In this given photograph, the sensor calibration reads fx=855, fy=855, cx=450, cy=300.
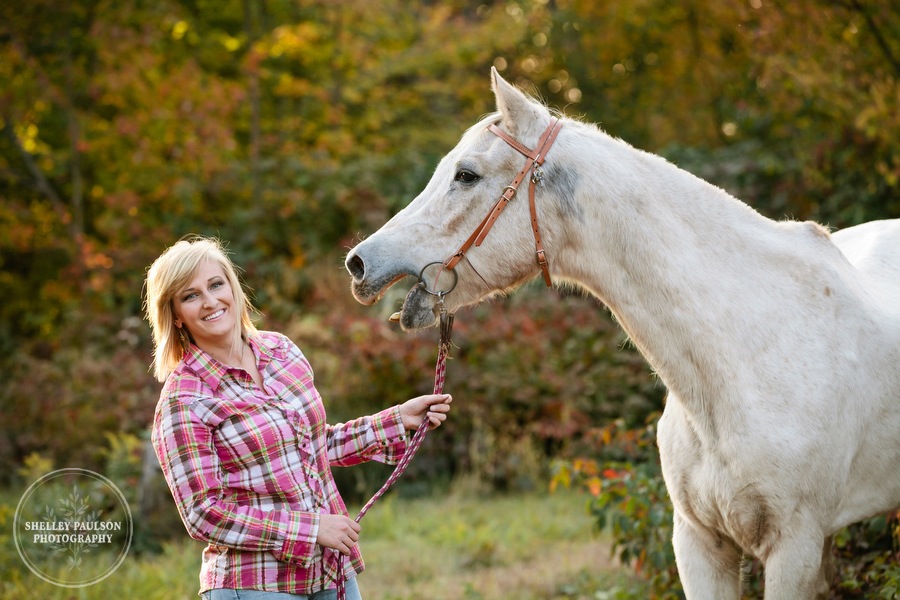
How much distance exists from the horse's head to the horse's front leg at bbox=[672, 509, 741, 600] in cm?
102

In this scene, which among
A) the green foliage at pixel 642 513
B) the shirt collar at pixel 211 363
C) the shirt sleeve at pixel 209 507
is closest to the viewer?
the shirt sleeve at pixel 209 507

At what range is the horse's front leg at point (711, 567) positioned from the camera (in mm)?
2605

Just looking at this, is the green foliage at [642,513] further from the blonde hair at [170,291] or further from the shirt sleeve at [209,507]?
the blonde hair at [170,291]

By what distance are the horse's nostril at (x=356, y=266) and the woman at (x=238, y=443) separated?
36 cm

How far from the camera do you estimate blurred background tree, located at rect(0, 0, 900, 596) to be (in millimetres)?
6910

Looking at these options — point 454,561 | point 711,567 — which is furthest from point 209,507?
point 454,561

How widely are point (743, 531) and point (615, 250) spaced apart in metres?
0.88

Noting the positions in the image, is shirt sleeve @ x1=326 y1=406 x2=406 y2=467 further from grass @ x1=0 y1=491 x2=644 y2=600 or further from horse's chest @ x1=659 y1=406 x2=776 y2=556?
grass @ x1=0 y1=491 x2=644 y2=600

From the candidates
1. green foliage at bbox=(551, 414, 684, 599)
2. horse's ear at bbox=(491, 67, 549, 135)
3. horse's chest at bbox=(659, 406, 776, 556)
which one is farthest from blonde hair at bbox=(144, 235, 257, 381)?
green foliage at bbox=(551, 414, 684, 599)

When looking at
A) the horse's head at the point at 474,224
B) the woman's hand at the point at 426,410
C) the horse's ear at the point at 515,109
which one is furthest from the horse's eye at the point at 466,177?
the woman's hand at the point at 426,410

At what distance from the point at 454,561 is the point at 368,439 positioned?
8.72ft

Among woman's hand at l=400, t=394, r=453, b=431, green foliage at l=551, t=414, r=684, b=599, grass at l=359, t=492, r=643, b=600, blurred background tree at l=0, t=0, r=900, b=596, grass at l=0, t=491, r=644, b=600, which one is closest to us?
woman's hand at l=400, t=394, r=453, b=431

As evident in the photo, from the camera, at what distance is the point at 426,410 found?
2.65 metres

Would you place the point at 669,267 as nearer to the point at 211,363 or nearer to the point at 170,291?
the point at 211,363
